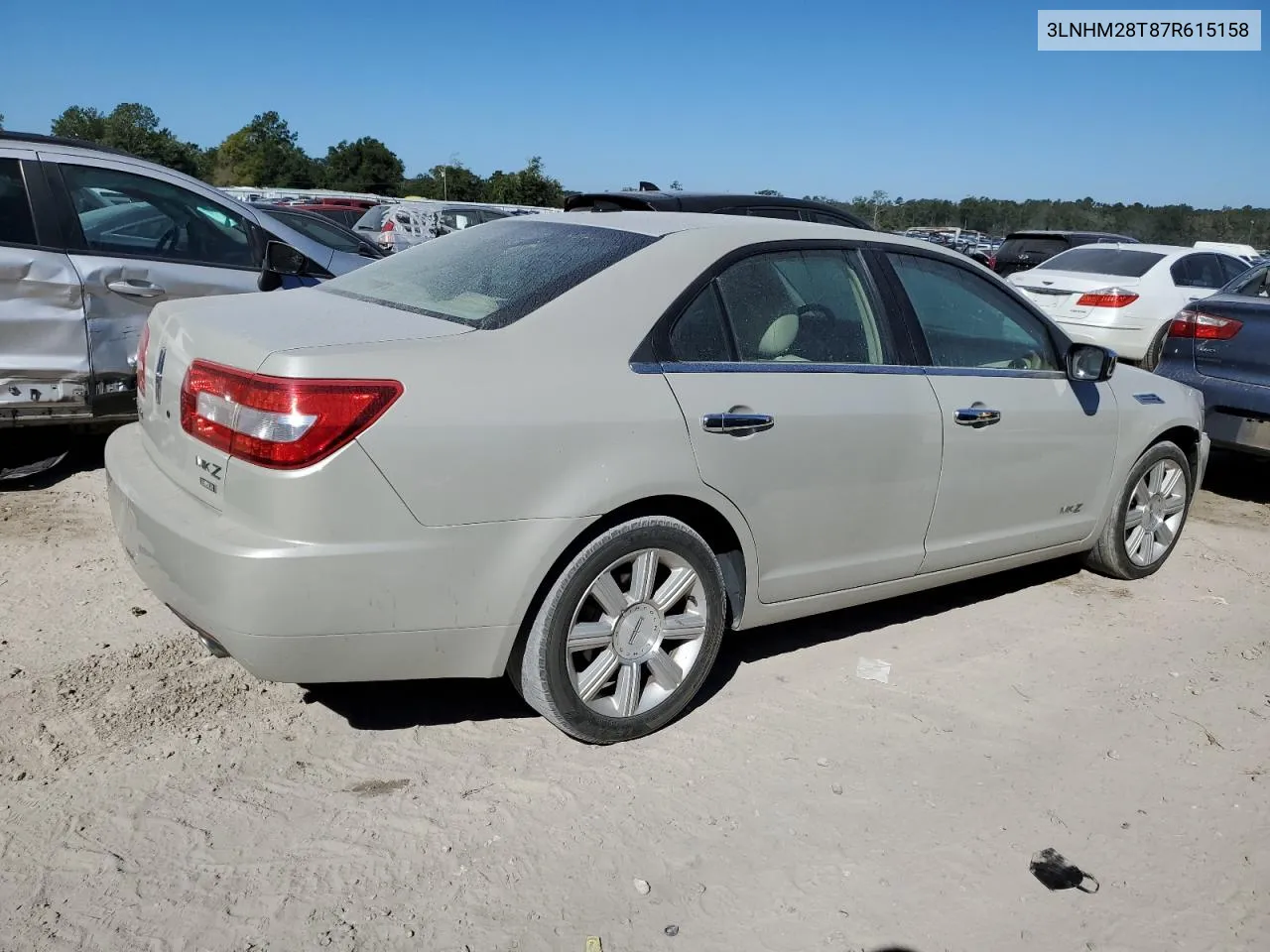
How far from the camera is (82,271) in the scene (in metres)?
5.32

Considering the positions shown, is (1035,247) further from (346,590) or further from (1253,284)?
(346,590)

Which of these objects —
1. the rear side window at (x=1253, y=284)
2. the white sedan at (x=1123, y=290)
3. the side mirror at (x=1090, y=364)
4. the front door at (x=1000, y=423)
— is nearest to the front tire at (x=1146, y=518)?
the front door at (x=1000, y=423)

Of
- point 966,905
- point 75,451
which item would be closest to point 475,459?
point 966,905

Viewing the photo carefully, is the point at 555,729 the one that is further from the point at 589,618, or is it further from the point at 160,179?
the point at 160,179

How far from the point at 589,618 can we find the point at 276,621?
36.7 inches

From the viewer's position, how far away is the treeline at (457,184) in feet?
137

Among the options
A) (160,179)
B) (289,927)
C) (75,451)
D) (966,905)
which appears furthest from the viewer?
(75,451)

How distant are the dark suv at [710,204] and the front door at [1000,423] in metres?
2.75

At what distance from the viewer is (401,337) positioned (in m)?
2.99

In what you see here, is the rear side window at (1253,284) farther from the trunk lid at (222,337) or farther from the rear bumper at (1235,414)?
the trunk lid at (222,337)

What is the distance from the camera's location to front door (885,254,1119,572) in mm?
4062

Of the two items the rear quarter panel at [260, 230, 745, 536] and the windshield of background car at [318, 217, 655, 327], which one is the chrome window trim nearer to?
the rear quarter panel at [260, 230, 745, 536]

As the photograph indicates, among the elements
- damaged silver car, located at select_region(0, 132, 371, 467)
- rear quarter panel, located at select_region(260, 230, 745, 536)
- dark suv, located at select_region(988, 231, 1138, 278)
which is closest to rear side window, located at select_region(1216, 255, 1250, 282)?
dark suv, located at select_region(988, 231, 1138, 278)

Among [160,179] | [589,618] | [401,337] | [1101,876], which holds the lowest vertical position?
[1101,876]
